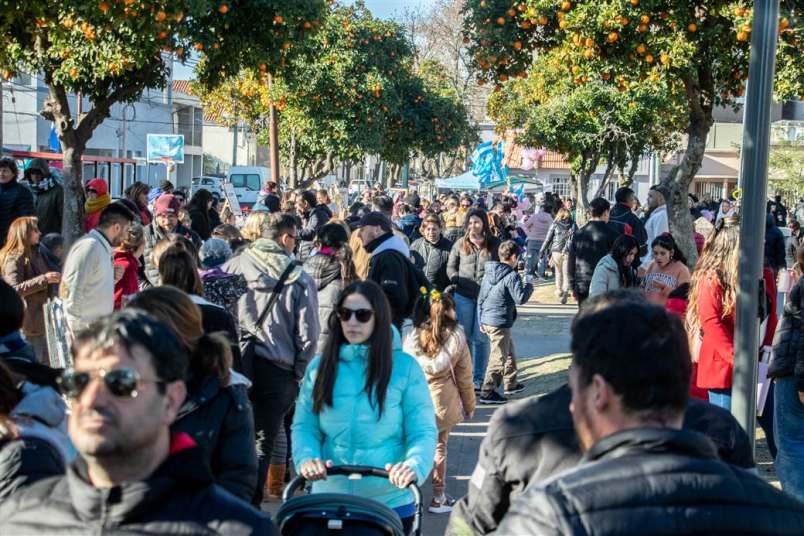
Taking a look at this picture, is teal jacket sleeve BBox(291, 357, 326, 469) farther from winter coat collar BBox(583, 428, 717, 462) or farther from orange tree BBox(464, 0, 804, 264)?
orange tree BBox(464, 0, 804, 264)

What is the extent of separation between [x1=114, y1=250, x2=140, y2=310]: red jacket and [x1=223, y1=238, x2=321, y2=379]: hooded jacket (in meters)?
1.63

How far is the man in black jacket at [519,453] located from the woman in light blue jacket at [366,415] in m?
1.35

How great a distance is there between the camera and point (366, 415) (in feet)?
15.6

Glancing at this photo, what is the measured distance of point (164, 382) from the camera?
2.59 meters

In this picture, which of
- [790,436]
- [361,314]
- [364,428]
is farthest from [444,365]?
[364,428]

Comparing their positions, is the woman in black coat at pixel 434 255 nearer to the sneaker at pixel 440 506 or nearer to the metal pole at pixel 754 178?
the sneaker at pixel 440 506

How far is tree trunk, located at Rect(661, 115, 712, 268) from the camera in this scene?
42.3ft

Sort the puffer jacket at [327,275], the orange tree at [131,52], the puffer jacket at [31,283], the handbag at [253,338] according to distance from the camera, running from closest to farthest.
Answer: the handbag at [253,338] → the puffer jacket at [327,275] → the puffer jacket at [31,283] → the orange tree at [131,52]

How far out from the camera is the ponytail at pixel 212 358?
3.93 meters

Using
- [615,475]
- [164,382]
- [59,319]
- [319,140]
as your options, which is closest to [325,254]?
[59,319]

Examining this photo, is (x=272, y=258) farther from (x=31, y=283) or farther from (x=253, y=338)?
(x=31, y=283)

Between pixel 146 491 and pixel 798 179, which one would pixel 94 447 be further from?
pixel 798 179

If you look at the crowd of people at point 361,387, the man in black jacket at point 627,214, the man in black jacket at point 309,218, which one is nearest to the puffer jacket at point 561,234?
the man in black jacket at point 309,218

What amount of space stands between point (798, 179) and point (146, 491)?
4334 centimetres
